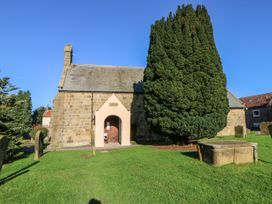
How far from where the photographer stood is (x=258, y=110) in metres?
38.7

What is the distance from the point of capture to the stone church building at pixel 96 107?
19172 millimetres

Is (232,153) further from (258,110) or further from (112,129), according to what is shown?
(258,110)

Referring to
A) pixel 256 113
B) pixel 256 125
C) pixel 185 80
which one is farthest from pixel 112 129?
→ pixel 256 113

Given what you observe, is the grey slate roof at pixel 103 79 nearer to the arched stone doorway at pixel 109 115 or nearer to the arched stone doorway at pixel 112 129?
the arched stone doorway at pixel 109 115

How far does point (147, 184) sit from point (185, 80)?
1003 cm

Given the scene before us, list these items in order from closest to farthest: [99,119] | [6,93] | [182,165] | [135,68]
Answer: [182,165]
[6,93]
[99,119]
[135,68]

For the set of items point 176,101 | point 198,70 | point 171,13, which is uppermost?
point 171,13

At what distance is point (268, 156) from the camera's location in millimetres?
9406

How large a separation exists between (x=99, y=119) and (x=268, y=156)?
13.7m

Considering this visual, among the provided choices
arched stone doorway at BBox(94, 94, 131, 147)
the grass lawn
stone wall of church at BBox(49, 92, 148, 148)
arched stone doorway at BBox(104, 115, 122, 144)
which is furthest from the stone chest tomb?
arched stone doorway at BBox(104, 115, 122, 144)

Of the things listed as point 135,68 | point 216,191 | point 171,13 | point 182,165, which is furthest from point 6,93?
point 135,68

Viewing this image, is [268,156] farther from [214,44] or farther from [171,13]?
[171,13]

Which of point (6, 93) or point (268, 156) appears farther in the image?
point (6, 93)

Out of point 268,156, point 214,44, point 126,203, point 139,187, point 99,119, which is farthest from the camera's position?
point 99,119
